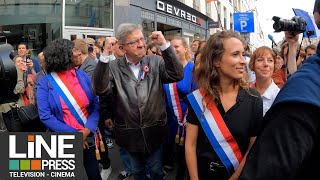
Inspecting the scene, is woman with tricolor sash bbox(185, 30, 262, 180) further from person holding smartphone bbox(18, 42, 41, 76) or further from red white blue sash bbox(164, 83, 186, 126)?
person holding smartphone bbox(18, 42, 41, 76)

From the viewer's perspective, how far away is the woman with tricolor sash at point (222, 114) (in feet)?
6.05

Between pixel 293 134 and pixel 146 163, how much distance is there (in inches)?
83.4

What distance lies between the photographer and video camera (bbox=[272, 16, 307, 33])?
200 centimetres

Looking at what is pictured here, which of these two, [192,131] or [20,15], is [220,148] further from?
[20,15]

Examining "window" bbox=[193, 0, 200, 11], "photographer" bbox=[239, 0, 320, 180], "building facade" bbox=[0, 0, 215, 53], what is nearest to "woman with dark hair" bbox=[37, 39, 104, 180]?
"photographer" bbox=[239, 0, 320, 180]

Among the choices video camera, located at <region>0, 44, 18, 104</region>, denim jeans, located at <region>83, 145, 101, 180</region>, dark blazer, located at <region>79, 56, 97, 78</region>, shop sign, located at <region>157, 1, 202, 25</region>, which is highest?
shop sign, located at <region>157, 1, 202, 25</region>

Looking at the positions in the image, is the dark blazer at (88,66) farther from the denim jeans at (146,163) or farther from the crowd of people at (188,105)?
the denim jeans at (146,163)

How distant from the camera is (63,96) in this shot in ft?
8.68

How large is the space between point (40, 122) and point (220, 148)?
5.77ft

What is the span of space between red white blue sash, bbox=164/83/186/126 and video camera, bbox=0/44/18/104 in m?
1.93

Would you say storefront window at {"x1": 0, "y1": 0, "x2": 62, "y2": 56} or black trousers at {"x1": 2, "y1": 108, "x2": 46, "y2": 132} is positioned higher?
storefront window at {"x1": 0, "y1": 0, "x2": 62, "y2": 56}

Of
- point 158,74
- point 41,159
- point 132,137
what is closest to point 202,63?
point 158,74

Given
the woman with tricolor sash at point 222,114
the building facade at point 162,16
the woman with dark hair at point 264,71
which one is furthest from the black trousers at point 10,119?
the building facade at point 162,16

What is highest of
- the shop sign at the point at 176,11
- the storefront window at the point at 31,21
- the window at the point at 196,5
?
the window at the point at 196,5
